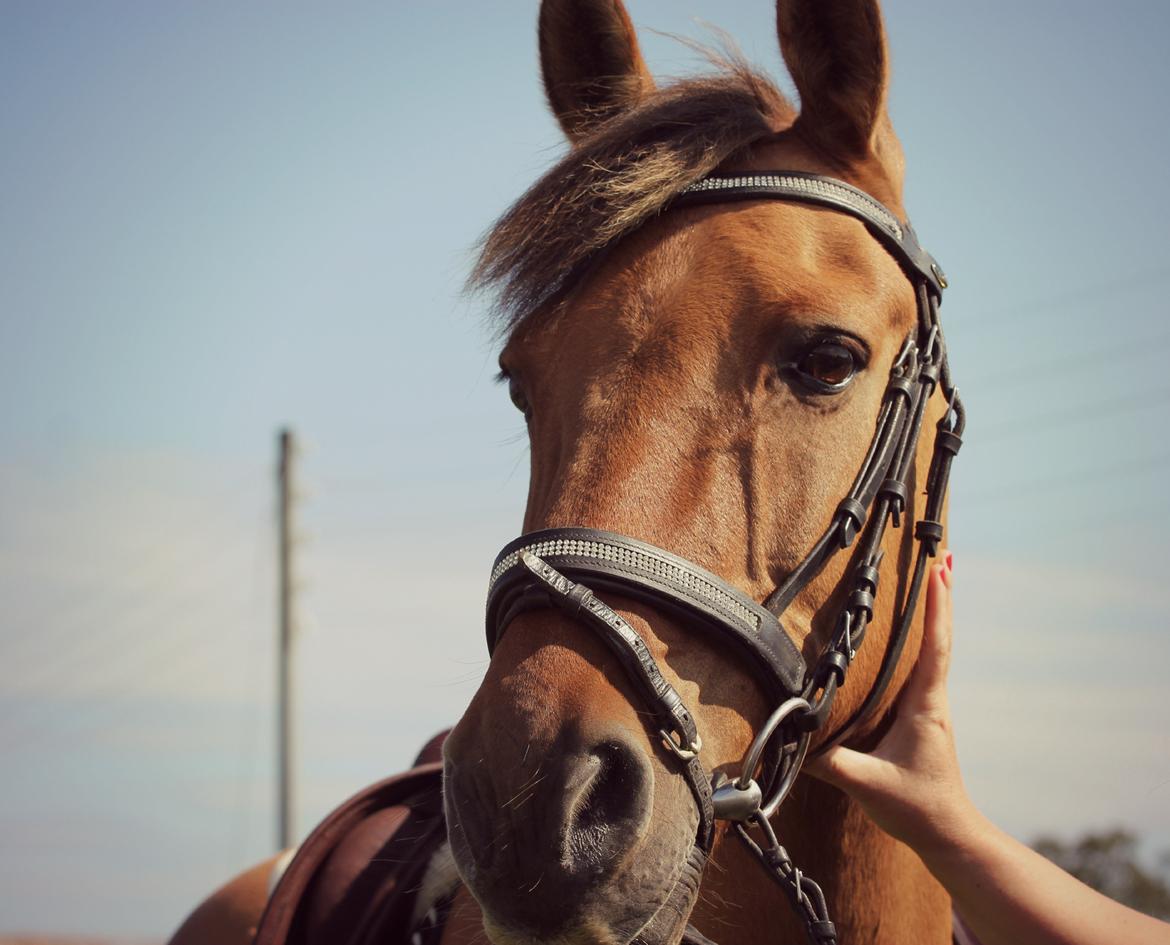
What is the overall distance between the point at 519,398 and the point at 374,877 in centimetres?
164

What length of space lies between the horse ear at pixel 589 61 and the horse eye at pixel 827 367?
121 cm

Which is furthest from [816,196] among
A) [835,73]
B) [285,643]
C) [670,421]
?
[285,643]

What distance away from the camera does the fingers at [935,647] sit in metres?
2.46

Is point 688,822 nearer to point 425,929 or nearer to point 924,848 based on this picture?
point 924,848

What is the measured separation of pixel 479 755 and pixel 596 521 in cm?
51

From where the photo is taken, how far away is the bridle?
6.59 ft

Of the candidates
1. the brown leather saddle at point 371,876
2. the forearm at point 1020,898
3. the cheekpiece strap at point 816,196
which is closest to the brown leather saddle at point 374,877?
the brown leather saddle at point 371,876

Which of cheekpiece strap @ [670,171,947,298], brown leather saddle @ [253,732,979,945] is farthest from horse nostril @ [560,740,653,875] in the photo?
cheekpiece strap @ [670,171,947,298]

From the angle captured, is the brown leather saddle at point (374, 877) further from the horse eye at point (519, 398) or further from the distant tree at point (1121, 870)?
the distant tree at point (1121, 870)

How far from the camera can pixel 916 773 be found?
2328 millimetres

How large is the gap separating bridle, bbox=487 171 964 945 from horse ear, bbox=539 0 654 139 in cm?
76

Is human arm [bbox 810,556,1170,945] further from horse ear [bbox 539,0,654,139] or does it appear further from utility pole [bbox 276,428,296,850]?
utility pole [bbox 276,428,296,850]

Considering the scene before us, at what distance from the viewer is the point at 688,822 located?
1.97 meters

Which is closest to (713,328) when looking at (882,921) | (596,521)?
(596,521)
